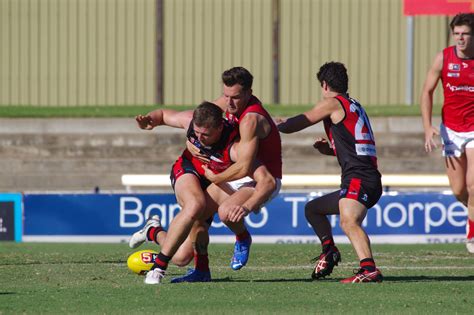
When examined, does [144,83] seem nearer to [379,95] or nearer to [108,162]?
[108,162]

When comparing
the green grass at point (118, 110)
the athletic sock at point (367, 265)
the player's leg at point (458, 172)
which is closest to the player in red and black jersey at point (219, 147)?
the athletic sock at point (367, 265)

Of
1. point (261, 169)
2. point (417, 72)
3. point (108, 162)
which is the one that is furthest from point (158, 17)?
point (261, 169)

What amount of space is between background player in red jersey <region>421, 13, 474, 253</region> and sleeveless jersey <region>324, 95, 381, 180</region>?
1.45m

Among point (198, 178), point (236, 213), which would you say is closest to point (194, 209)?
point (236, 213)

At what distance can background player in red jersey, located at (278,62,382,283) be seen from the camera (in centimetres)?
929

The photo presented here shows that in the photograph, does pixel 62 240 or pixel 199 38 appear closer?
pixel 62 240

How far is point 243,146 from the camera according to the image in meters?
9.24

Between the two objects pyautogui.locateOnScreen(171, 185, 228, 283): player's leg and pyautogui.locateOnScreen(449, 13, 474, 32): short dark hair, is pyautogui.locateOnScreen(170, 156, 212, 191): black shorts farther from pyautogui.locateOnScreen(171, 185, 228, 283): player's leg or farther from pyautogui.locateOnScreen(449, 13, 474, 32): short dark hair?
pyautogui.locateOnScreen(449, 13, 474, 32): short dark hair

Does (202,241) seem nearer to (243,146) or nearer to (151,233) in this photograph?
(151,233)

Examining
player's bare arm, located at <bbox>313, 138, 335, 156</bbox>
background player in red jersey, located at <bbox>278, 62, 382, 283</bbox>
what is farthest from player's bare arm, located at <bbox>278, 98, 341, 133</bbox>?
player's bare arm, located at <bbox>313, 138, 335, 156</bbox>

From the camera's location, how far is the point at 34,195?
1722cm

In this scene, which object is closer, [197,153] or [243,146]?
[243,146]

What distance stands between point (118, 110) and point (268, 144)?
13.7 m

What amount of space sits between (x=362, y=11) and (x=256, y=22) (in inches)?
81.0
